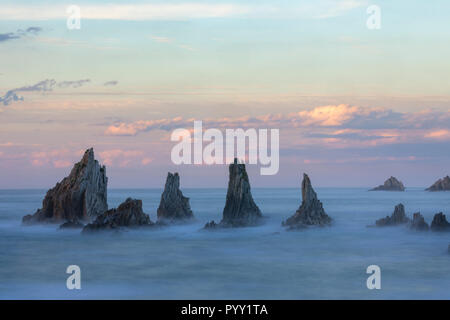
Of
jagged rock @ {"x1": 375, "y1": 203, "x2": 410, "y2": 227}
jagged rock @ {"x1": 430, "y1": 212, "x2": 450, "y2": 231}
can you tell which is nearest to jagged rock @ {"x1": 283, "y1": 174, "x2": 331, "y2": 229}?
jagged rock @ {"x1": 375, "y1": 203, "x2": 410, "y2": 227}

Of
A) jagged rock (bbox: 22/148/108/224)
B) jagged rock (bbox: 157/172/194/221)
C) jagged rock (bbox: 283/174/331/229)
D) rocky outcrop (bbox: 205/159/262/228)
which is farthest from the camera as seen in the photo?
jagged rock (bbox: 157/172/194/221)

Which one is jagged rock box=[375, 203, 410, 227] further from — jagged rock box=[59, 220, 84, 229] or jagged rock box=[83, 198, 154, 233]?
jagged rock box=[59, 220, 84, 229]

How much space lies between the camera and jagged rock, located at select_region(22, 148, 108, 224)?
2938 inches

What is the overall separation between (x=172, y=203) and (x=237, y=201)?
9911mm

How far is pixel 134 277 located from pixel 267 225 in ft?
90.6

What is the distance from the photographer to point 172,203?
251 ft

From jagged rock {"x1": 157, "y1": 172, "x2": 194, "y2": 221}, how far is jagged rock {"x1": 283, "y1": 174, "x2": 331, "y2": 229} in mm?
15263

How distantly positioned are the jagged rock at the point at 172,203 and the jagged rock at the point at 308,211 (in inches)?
601

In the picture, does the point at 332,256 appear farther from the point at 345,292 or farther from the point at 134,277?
the point at 134,277

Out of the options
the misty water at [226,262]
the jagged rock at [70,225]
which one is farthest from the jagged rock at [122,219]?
the jagged rock at [70,225]

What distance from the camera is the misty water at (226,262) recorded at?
144 ft

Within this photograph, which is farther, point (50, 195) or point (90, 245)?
point (50, 195)
